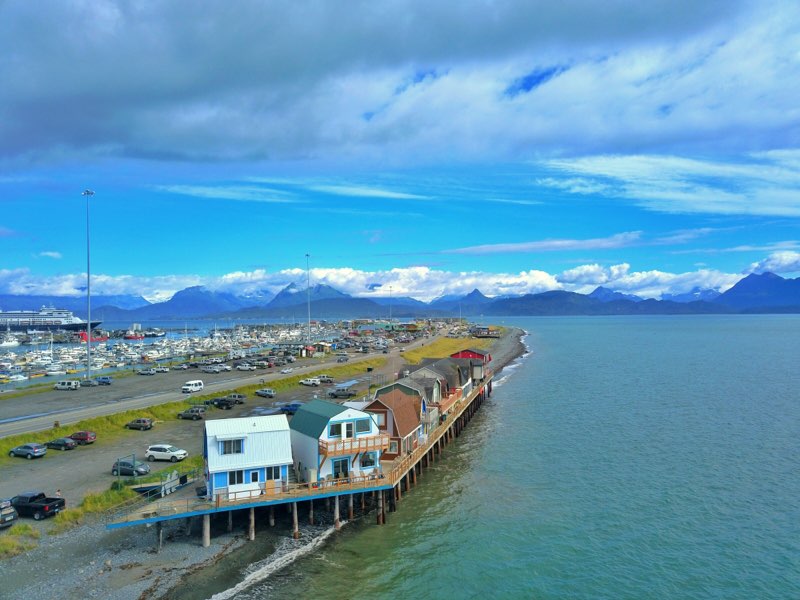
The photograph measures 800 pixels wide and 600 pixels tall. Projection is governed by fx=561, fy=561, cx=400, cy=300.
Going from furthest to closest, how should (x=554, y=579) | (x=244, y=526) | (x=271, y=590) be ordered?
(x=244, y=526) < (x=554, y=579) < (x=271, y=590)

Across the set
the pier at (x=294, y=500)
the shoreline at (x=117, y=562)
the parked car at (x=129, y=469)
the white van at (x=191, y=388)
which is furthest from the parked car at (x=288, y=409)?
the shoreline at (x=117, y=562)

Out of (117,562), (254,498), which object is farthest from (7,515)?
(254,498)

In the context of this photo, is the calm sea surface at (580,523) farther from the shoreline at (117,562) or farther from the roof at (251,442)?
the roof at (251,442)

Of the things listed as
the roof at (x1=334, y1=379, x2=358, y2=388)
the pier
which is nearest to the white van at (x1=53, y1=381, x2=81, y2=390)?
the roof at (x1=334, y1=379, x2=358, y2=388)

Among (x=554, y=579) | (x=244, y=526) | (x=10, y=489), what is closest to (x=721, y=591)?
(x=554, y=579)

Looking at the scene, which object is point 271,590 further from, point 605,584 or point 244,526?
point 605,584

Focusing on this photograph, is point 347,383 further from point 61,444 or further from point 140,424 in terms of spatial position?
point 61,444

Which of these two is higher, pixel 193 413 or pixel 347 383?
pixel 193 413

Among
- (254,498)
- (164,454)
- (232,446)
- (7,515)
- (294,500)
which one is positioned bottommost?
(294,500)
